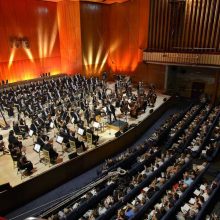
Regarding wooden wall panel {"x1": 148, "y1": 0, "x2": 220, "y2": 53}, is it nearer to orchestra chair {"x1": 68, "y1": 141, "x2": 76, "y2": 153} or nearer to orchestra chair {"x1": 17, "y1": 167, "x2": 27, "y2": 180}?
orchestra chair {"x1": 68, "y1": 141, "x2": 76, "y2": 153}

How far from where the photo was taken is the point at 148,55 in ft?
59.5

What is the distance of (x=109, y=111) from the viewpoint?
11594 mm

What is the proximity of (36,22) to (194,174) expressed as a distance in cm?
1592

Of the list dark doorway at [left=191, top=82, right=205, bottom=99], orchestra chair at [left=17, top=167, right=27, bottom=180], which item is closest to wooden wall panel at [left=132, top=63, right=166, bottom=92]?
dark doorway at [left=191, top=82, right=205, bottom=99]

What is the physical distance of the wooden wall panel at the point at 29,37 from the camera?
16.5 meters

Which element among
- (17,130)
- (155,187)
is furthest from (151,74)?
(155,187)

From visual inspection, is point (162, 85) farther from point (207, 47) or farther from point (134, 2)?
point (134, 2)

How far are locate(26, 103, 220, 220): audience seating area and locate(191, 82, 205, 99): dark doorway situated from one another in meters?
7.66

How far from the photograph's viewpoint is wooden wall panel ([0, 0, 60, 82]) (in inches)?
649

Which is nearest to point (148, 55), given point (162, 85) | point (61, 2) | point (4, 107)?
point (162, 85)

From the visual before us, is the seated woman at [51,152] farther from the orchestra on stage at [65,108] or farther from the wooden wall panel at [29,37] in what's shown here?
the wooden wall panel at [29,37]

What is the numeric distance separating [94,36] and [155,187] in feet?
52.1

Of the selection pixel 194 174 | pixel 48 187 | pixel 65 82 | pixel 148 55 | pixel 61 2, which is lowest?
pixel 48 187

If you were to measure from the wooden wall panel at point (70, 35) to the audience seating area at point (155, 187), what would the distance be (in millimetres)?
11645
